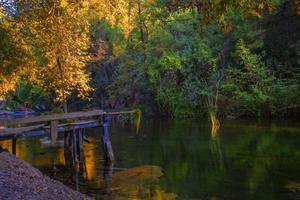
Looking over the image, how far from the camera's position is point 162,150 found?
28.4m

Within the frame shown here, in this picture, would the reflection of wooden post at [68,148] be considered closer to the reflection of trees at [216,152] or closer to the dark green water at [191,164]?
the dark green water at [191,164]

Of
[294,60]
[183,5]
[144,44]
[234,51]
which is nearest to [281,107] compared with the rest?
[294,60]

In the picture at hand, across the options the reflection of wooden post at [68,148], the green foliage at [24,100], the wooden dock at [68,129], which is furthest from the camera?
the green foliage at [24,100]

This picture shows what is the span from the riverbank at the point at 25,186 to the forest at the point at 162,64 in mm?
10124

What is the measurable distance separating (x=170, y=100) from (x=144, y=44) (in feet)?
26.0

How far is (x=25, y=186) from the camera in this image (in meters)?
14.1

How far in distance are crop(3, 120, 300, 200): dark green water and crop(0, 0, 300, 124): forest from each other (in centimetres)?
470

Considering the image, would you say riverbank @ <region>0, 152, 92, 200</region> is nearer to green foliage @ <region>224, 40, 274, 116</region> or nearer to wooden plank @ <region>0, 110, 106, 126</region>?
wooden plank @ <region>0, 110, 106, 126</region>

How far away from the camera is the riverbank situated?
519 inches

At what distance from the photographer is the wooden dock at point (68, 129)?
22.1 m

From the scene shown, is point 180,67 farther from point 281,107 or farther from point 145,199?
point 145,199

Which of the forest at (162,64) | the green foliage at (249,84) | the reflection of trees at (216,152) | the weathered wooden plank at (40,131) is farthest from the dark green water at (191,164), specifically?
the green foliage at (249,84)

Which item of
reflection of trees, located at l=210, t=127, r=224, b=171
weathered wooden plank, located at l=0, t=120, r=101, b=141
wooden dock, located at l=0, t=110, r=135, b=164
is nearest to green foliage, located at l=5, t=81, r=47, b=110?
reflection of trees, located at l=210, t=127, r=224, b=171

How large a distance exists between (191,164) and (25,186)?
35.7ft
